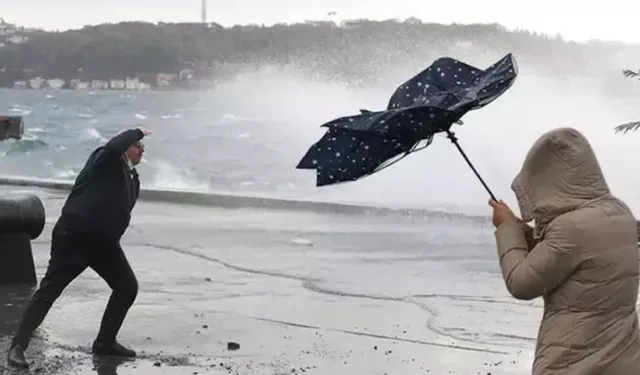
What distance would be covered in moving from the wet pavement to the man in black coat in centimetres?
42

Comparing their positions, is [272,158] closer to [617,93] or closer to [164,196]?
[617,93]

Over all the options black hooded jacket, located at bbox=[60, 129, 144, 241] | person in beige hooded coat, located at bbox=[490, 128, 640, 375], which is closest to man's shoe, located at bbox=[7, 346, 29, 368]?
black hooded jacket, located at bbox=[60, 129, 144, 241]

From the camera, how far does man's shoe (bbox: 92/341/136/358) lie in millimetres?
7602

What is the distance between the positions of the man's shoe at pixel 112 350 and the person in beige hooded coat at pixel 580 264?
4144 millimetres

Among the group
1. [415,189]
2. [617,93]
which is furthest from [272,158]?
[415,189]

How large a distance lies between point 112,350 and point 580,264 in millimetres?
4391

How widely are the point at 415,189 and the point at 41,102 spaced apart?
8170cm

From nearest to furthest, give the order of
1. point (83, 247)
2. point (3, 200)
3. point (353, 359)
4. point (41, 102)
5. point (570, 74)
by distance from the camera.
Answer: point (83, 247) < point (353, 359) < point (3, 200) < point (570, 74) < point (41, 102)

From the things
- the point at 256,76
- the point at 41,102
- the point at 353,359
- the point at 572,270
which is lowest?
the point at 41,102

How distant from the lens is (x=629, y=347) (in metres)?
4.01

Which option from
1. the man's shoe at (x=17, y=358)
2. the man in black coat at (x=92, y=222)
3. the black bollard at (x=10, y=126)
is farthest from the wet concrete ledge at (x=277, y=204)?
the man's shoe at (x=17, y=358)

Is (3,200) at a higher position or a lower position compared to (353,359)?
higher

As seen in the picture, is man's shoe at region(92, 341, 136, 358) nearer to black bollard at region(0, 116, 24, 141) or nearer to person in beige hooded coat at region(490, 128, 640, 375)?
black bollard at region(0, 116, 24, 141)

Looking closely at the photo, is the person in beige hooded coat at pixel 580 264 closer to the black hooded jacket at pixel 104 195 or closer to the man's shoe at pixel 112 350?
the black hooded jacket at pixel 104 195
